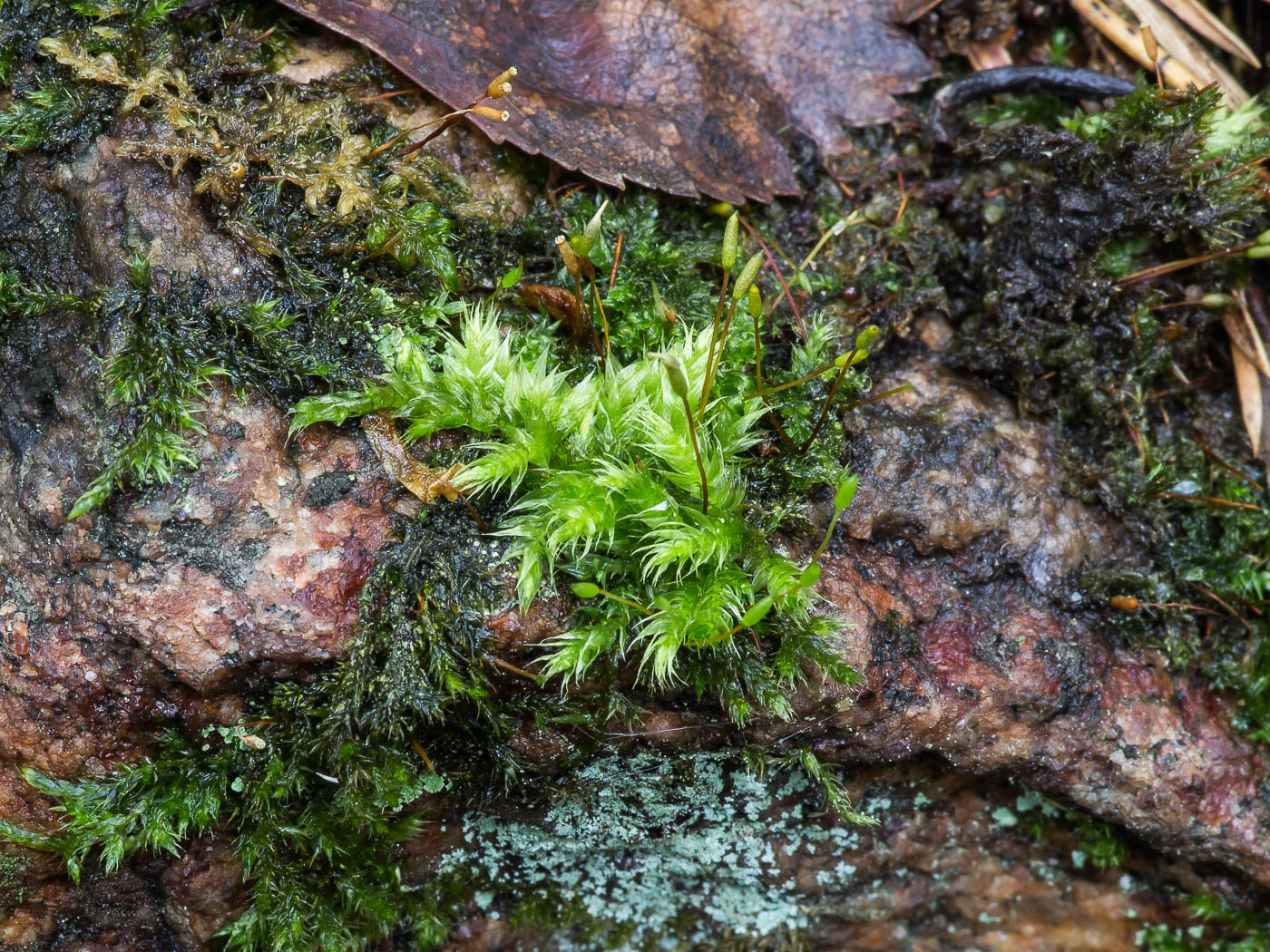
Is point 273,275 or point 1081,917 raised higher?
point 273,275

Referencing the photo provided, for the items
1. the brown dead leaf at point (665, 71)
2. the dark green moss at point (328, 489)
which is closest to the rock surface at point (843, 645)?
the dark green moss at point (328, 489)

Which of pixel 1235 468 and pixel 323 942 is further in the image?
pixel 1235 468

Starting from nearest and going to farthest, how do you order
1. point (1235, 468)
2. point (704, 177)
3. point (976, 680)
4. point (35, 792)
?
point (35, 792) < point (976, 680) < point (704, 177) < point (1235, 468)

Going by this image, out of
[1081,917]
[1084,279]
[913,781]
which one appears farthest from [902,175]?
[1081,917]

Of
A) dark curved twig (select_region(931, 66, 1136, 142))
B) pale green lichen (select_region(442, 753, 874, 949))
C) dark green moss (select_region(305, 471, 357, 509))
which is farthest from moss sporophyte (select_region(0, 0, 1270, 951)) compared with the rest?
dark curved twig (select_region(931, 66, 1136, 142))

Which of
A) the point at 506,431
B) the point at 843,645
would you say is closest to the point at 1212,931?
the point at 843,645

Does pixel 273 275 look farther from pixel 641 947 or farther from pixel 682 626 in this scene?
pixel 641 947
